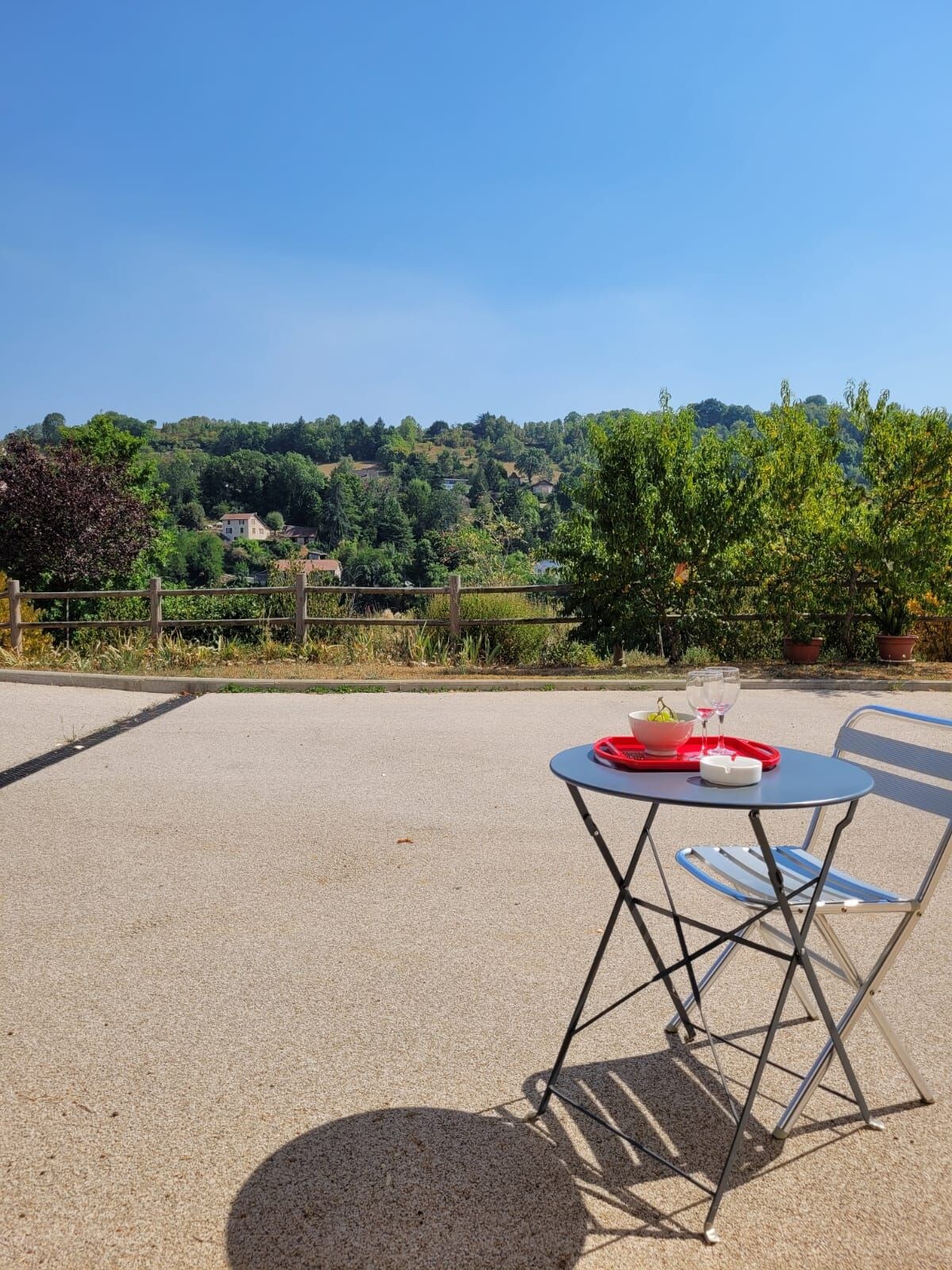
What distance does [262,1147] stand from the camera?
2438 mm

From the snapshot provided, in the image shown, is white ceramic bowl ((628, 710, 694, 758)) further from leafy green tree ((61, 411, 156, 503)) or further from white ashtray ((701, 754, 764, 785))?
leafy green tree ((61, 411, 156, 503))

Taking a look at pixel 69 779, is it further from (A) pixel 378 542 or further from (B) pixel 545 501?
(B) pixel 545 501

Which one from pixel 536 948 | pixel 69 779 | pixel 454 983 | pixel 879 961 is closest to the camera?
pixel 879 961

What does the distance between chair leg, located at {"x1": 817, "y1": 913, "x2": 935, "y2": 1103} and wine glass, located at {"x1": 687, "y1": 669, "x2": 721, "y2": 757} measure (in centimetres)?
60

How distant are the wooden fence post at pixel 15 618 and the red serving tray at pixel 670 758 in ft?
44.8

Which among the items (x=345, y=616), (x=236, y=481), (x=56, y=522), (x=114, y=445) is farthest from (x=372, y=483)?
(x=345, y=616)

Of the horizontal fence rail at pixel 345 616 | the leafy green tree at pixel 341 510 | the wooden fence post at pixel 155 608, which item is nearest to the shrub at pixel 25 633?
the horizontal fence rail at pixel 345 616

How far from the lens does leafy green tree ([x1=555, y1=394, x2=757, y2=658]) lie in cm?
1244

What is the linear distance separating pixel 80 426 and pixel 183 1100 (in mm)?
30965

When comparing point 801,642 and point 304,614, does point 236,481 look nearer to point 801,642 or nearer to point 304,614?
point 304,614

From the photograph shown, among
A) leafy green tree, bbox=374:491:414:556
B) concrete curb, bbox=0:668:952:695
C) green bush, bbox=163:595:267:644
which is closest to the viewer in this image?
concrete curb, bbox=0:668:952:695

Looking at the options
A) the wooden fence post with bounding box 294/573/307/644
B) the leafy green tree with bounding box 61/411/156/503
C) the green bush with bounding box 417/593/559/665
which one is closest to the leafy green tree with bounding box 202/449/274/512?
the leafy green tree with bounding box 61/411/156/503

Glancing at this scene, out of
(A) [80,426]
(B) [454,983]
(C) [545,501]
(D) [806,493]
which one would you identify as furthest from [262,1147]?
(C) [545,501]

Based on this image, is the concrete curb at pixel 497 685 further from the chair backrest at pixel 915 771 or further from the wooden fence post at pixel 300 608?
the chair backrest at pixel 915 771
